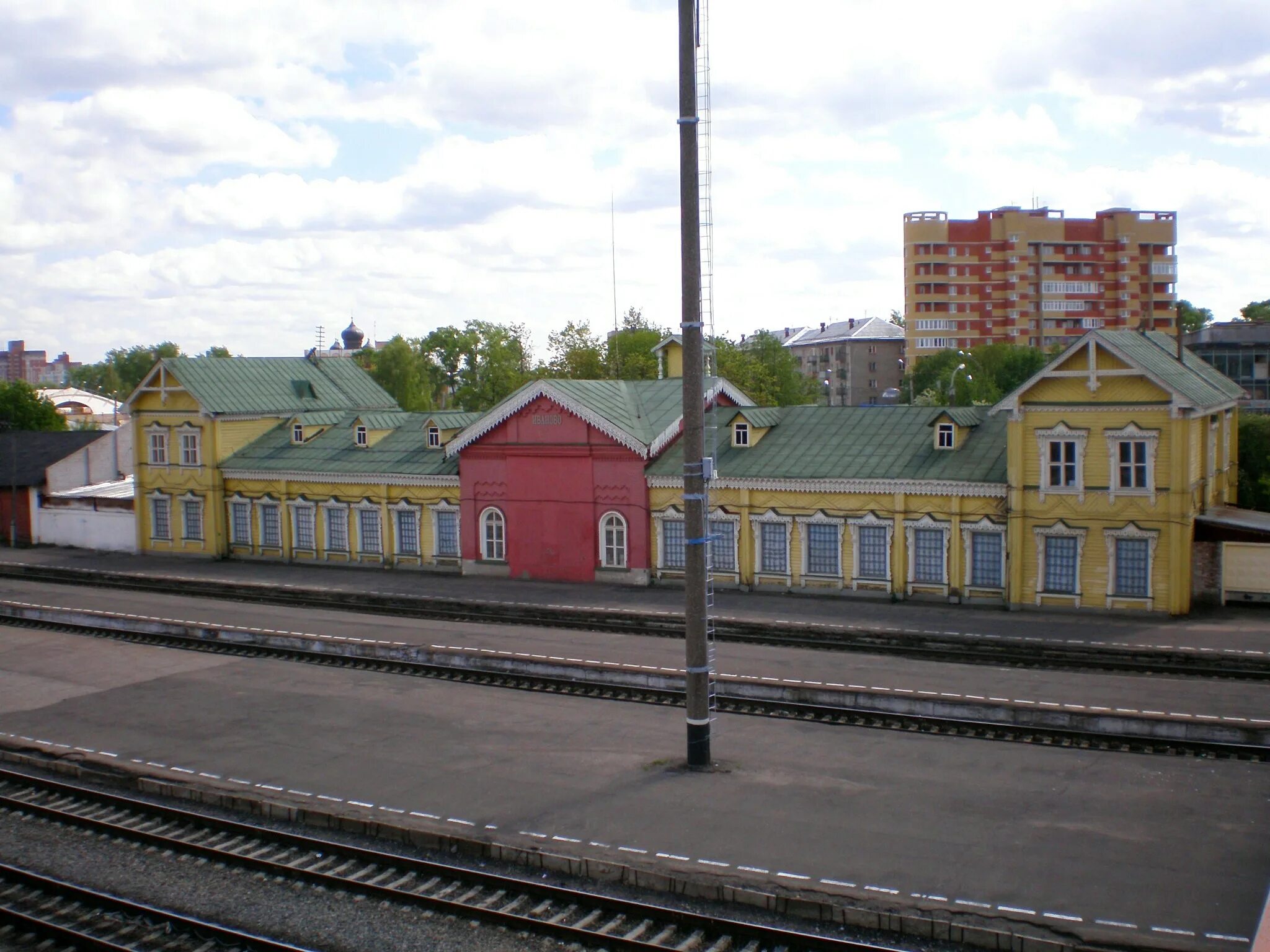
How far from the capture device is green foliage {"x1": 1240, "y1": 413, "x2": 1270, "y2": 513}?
1556 inches

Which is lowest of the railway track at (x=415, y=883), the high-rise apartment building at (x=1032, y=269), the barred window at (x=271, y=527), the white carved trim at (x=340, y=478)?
the railway track at (x=415, y=883)

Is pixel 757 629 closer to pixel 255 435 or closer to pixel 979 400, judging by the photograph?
pixel 255 435

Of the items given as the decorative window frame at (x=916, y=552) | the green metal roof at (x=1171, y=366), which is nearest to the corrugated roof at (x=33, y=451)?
the decorative window frame at (x=916, y=552)

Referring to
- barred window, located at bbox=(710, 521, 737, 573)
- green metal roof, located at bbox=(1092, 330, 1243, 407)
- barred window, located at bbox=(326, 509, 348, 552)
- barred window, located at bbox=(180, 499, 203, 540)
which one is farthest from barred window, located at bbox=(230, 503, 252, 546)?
green metal roof, located at bbox=(1092, 330, 1243, 407)

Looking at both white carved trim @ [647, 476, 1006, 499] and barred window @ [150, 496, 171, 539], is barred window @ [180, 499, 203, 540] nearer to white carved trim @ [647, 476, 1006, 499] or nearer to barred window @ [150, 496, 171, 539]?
barred window @ [150, 496, 171, 539]

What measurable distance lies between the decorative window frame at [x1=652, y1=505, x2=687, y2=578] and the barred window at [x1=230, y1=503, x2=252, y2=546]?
17.3 metres

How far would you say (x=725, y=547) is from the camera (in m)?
35.0

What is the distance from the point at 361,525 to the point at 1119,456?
→ 24.8m

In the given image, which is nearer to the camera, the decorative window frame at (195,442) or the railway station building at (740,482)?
the railway station building at (740,482)

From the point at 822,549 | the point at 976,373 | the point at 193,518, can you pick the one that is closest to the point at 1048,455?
the point at 822,549

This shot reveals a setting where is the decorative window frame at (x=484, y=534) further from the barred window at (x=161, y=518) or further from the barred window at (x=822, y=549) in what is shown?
the barred window at (x=161, y=518)

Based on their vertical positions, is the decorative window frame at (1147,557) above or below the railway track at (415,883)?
above

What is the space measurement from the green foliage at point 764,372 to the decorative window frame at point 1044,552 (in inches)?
1049

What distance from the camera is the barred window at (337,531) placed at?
42000 millimetres
